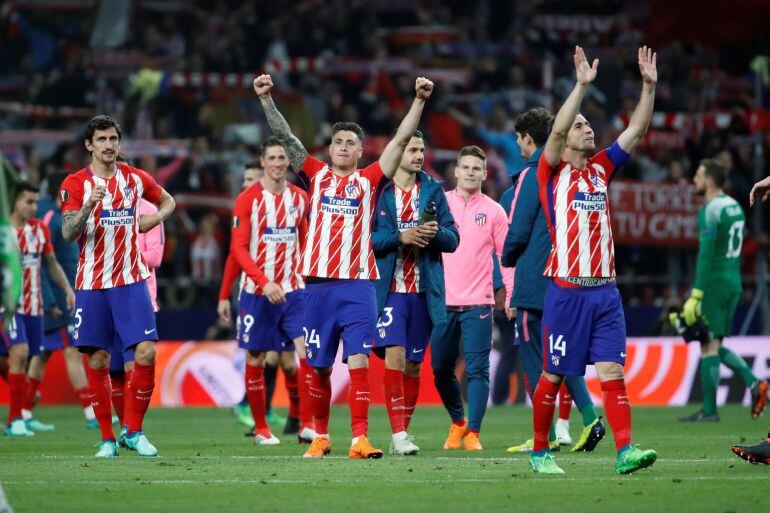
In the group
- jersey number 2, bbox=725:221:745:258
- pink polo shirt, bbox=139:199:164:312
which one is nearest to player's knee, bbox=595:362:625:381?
pink polo shirt, bbox=139:199:164:312

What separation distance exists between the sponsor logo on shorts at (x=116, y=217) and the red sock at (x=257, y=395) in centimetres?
253

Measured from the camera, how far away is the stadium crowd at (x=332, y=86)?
2184 cm

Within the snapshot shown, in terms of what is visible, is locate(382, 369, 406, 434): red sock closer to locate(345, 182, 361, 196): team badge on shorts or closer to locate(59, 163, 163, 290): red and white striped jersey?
locate(345, 182, 361, 196): team badge on shorts

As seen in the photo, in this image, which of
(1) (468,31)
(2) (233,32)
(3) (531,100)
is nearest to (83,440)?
(3) (531,100)

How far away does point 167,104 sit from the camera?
2378cm

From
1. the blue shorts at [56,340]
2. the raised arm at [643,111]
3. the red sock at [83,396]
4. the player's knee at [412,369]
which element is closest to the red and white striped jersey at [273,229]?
the player's knee at [412,369]

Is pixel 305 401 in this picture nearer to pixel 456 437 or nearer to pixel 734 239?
pixel 456 437

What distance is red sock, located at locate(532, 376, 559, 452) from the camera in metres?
9.19

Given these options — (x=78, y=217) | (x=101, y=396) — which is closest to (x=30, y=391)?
(x=101, y=396)

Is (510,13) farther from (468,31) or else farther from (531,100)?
(531,100)

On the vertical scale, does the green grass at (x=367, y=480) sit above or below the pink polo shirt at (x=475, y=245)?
below

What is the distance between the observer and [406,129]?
10.0 m

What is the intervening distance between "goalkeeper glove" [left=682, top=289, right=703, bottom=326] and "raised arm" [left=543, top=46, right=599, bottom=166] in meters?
6.79

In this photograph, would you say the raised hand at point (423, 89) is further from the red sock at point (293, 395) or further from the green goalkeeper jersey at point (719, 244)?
the green goalkeeper jersey at point (719, 244)
